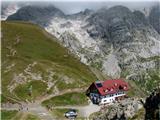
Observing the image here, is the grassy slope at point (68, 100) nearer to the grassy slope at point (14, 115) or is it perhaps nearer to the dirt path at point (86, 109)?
the dirt path at point (86, 109)

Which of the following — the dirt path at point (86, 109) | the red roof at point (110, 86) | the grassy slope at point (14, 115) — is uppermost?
the red roof at point (110, 86)

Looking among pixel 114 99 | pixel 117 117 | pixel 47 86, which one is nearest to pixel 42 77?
pixel 47 86

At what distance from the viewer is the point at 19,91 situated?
6737 inches

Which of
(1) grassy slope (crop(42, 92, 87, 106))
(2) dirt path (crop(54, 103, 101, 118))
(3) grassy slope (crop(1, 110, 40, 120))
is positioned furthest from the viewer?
(1) grassy slope (crop(42, 92, 87, 106))

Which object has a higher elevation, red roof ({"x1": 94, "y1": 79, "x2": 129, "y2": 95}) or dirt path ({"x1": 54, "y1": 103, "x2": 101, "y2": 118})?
red roof ({"x1": 94, "y1": 79, "x2": 129, "y2": 95})

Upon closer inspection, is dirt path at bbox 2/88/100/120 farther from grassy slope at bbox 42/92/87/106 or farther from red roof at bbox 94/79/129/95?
red roof at bbox 94/79/129/95

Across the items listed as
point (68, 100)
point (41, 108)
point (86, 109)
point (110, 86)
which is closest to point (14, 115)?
point (41, 108)

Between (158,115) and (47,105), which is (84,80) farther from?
(158,115)

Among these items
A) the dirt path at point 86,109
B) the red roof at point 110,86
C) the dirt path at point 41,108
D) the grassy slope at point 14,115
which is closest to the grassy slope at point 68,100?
the dirt path at point 41,108

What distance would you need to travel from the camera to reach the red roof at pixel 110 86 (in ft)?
588

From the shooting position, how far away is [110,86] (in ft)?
604

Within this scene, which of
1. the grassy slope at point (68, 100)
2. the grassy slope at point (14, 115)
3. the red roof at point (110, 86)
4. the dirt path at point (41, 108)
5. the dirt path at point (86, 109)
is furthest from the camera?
the red roof at point (110, 86)

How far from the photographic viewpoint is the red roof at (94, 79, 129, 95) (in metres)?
179

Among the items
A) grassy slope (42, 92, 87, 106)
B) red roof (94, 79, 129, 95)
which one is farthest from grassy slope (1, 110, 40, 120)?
red roof (94, 79, 129, 95)
